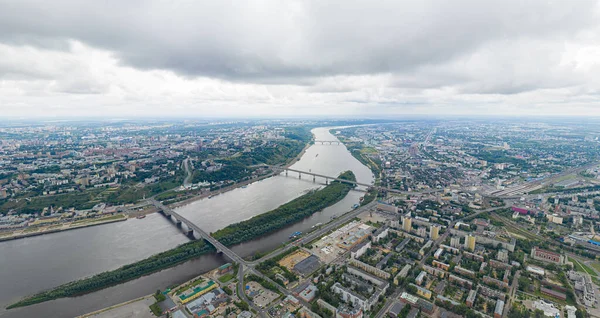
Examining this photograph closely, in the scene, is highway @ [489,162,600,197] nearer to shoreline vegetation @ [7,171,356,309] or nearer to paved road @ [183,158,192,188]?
shoreline vegetation @ [7,171,356,309]

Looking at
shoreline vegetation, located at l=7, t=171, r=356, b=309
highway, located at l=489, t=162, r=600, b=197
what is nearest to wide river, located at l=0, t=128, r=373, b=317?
shoreline vegetation, located at l=7, t=171, r=356, b=309

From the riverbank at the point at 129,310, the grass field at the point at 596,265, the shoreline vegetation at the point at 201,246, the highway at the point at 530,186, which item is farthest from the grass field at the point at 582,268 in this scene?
the riverbank at the point at 129,310

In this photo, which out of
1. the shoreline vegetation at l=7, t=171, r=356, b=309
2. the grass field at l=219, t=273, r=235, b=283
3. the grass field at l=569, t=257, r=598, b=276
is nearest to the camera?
the shoreline vegetation at l=7, t=171, r=356, b=309

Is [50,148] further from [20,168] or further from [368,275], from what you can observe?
[368,275]

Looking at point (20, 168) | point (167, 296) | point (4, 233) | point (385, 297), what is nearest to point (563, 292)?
point (385, 297)

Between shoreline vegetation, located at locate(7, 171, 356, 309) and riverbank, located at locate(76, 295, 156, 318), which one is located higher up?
shoreline vegetation, located at locate(7, 171, 356, 309)
